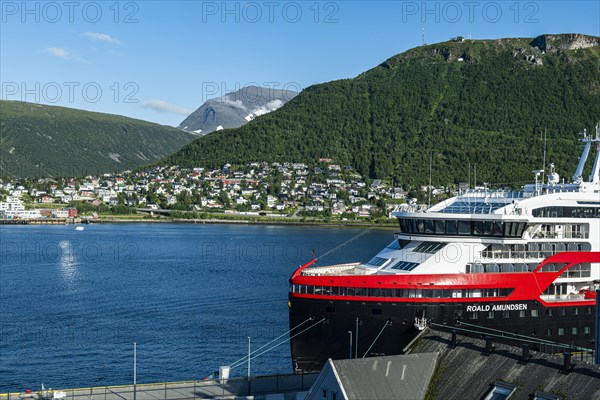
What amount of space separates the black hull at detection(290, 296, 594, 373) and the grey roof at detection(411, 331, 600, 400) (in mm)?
8361

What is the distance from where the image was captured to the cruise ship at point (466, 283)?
3544cm

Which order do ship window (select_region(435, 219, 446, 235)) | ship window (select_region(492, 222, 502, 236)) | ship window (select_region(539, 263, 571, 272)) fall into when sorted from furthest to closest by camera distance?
ship window (select_region(539, 263, 571, 272)) < ship window (select_region(435, 219, 446, 235)) < ship window (select_region(492, 222, 502, 236))

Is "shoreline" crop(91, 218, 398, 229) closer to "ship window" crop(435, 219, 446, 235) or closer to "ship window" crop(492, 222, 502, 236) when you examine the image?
"ship window" crop(435, 219, 446, 235)

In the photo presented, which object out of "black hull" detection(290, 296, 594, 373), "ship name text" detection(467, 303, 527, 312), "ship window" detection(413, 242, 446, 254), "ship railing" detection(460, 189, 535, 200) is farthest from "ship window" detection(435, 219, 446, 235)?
"ship railing" detection(460, 189, 535, 200)

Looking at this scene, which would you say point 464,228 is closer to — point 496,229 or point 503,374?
point 496,229

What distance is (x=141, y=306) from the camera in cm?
6331

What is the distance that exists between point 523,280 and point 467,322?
346 centimetres

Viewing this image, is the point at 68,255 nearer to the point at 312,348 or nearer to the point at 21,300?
the point at 21,300

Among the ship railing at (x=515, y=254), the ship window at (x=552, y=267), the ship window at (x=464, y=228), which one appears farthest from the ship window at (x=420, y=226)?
the ship window at (x=552, y=267)

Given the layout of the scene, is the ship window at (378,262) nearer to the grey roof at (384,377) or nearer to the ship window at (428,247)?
the ship window at (428,247)

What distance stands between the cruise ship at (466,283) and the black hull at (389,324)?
0.05m

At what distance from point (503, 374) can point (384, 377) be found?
3.62m

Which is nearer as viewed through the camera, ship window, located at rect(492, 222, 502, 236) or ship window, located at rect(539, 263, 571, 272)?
ship window, located at rect(492, 222, 502, 236)

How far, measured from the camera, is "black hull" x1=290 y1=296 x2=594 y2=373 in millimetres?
35312
